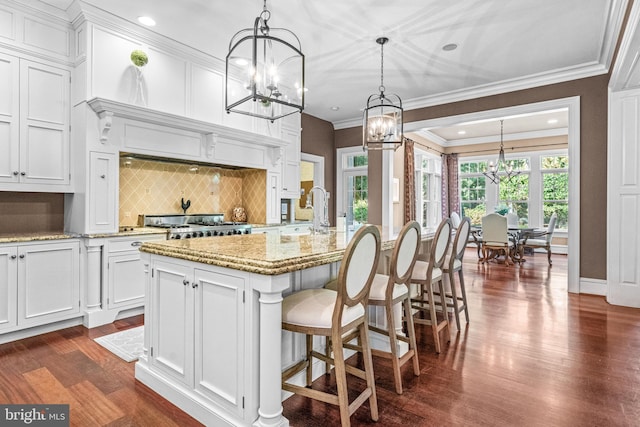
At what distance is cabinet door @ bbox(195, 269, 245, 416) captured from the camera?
5.47 feet

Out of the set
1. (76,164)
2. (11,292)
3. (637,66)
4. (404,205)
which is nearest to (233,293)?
(11,292)

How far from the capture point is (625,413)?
1.91 metres

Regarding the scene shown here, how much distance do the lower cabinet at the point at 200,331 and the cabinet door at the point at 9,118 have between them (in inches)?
77.0

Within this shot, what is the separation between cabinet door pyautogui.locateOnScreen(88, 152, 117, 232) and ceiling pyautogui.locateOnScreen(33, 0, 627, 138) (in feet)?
4.51

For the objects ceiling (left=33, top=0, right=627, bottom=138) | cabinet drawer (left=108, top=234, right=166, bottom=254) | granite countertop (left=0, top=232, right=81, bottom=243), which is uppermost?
ceiling (left=33, top=0, right=627, bottom=138)

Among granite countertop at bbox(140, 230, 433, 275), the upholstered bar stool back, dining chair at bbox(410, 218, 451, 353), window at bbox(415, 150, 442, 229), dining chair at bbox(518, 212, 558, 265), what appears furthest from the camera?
window at bbox(415, 150, 442, 229)

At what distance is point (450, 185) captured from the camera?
970 cm

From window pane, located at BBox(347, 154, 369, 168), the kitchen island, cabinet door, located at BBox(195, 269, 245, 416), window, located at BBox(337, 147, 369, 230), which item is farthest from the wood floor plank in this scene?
window pane, located at BBox(347, 154, 369, 168)

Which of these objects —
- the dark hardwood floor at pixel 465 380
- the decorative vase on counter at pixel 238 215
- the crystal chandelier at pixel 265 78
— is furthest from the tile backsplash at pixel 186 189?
the crystal chandelier at pixel 265 78

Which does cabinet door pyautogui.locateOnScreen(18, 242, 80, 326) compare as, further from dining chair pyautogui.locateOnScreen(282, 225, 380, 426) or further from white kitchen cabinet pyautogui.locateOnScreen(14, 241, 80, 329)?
dining chair pyautogui.locateOnScreen(282, 225, 380, 426)

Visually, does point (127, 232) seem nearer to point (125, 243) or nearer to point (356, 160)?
point (125, 243)

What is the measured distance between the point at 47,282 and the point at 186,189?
1.90 meters

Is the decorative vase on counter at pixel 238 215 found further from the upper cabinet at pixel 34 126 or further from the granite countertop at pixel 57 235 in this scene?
the upper cabinet at pixel 34 126

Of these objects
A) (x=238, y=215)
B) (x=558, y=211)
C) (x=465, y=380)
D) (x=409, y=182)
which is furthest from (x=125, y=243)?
(x=558, y=211)
